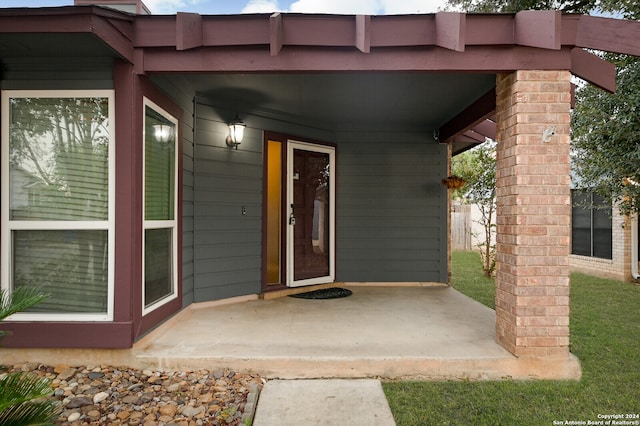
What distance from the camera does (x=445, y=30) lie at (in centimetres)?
271

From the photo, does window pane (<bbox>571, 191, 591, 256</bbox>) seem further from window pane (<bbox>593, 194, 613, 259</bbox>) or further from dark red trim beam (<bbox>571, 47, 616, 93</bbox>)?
dark red trim beam (<bbox>571, 47, 616, 93</bbox>)

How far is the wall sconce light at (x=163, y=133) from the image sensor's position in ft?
10.7

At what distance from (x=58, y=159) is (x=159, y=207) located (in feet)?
2.67

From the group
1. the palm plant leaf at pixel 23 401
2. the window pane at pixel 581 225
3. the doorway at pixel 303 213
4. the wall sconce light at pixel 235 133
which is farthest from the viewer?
the window pane at pixel 581 225

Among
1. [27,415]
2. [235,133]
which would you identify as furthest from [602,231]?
[27,415]

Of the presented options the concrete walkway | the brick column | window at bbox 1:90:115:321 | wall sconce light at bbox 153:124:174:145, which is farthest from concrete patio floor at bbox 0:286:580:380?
wall sconce light at bbox 153:124:174:145

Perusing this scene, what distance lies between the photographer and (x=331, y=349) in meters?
2.90

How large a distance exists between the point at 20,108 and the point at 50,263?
1143 mm

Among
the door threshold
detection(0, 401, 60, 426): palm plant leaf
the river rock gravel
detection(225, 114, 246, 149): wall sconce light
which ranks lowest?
the river rock gravel

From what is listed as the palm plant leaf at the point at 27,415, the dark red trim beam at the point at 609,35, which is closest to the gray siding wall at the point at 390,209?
the dark red trim beam at the point at 609,35

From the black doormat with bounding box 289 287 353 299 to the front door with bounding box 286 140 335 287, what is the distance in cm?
18

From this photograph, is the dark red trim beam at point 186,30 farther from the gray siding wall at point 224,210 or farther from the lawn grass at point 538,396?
the lawn grass at point 538,396

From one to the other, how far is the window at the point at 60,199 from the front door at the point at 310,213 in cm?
247

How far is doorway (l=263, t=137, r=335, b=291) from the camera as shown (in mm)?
4973
